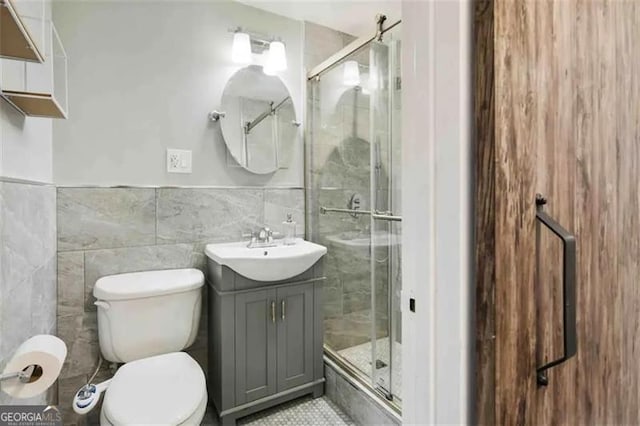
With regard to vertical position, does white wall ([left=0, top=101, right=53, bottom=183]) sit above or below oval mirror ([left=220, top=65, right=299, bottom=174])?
below

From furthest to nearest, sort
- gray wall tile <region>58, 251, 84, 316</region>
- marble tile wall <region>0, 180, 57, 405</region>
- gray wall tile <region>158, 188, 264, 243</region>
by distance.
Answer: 1. gray wall tile <region>158, 188, 264, 243</region>
2. gray wall tile <region>58, 251, 84, 316</region>
3. marble tile wall <region>0, 180, 57, 405</region>

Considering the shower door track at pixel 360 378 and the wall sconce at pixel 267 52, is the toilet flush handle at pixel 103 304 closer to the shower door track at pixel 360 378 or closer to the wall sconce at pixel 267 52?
the shower door track at pixel 360 378

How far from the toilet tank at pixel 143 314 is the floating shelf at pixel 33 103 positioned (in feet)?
2.40

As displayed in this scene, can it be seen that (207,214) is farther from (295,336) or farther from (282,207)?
(295,336)

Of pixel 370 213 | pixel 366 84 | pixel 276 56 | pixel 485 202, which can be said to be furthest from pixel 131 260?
pixel 485 202

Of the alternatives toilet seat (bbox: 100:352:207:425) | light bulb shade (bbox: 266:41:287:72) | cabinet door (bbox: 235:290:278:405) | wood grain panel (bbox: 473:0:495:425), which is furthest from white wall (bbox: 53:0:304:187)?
wood grain panel (bbox: 473:0:495:425)

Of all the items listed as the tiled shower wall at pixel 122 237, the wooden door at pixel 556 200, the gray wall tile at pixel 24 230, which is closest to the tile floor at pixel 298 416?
the tiled shower wall at pixel 122 237

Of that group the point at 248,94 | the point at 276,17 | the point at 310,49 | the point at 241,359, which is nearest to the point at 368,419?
the point at 241,359

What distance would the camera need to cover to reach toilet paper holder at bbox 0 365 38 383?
818 mm

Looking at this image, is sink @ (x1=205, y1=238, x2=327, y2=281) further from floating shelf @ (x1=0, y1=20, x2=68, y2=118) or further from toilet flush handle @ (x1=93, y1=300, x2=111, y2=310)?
floating shelf @ (x1=0, y1=20, x2=68, y2=118)

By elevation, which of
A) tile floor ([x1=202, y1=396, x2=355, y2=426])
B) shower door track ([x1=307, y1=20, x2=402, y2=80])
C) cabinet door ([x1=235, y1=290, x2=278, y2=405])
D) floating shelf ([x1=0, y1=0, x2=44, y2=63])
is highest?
shower door track ([x1=307, y1=20, x2=402, y2=80])

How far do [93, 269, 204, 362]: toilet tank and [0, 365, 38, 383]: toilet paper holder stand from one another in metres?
0.59

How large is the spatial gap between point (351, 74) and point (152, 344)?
1.81m

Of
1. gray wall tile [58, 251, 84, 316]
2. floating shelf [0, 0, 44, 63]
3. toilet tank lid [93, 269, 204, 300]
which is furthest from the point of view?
gray wall tile [58, 251, 84, 316]
